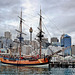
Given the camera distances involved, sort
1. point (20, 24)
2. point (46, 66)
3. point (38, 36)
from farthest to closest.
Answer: point (20, 24) → point (38, 36) → point (46, 66)

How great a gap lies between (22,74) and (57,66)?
2376 centimetres

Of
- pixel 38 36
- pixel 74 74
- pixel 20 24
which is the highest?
pixel 20 24

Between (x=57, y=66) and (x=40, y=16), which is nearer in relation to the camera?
(x=57, y=66)

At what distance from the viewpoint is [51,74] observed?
4384 centimetres

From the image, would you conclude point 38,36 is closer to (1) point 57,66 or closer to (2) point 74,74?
(1) point 57,66

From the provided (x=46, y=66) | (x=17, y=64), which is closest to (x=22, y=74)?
(x=46, y=66)

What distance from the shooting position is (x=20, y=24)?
79438 mm

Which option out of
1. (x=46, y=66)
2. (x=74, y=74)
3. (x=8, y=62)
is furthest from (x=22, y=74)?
(x=8, y=62)

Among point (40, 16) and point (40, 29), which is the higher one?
point (40, 16)

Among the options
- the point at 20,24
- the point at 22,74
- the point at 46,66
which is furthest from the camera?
the point at 20,24

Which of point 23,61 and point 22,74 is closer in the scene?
point 22,74

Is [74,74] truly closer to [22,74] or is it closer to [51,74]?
[51,74]

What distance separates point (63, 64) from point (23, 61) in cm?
1790

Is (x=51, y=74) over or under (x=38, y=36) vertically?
under
